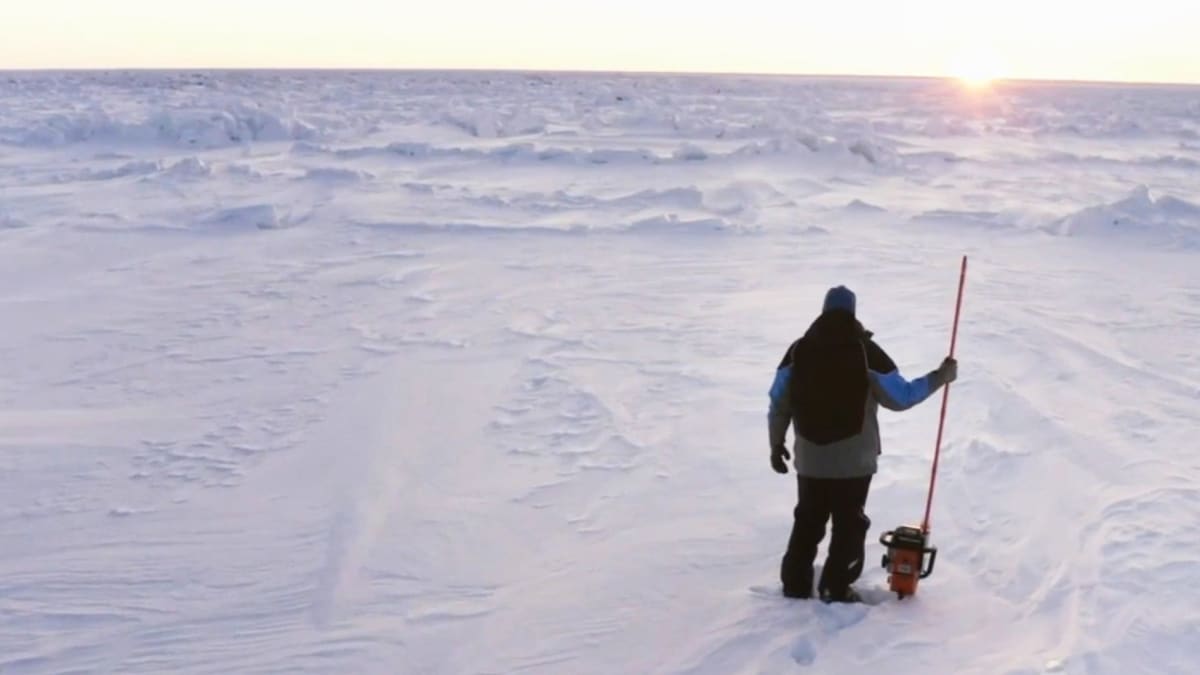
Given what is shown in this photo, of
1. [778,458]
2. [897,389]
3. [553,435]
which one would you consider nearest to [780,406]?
[778,458]

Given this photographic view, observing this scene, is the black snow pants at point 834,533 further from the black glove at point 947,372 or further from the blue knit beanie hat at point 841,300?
the blue knit beanie hat at point 841,300

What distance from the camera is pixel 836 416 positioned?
3490 mm

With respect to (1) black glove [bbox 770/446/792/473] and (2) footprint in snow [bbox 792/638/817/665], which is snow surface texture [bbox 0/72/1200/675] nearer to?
(2) footprint in snow [bbox 792/638/817/665]

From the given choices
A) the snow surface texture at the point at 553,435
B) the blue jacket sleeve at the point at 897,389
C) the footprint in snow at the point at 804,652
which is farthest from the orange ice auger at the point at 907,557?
the footprint in snow at the point at 804,652

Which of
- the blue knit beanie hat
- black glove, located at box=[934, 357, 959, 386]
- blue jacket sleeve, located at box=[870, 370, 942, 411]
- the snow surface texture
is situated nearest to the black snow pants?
the snow surface texture

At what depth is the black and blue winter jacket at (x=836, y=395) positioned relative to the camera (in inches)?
136

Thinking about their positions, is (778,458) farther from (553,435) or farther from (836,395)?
(553,435)

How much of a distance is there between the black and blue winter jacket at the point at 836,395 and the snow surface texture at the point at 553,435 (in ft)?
2.05

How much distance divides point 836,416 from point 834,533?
0.50m

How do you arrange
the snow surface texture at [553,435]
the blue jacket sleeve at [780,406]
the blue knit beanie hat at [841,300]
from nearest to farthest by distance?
the blue knit beanie hat at [841,300] → the blue jacket sleeve at [780,406] → the snow surface texture at [553,435]

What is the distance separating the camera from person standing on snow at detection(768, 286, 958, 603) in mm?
3449

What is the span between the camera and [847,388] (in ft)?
11.4

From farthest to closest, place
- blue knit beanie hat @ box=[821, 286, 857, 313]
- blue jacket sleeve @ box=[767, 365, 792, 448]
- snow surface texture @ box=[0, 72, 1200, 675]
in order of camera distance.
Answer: snow surface texture @ box=[0, 72, 1200, 675]
blue jacket sleeve @ box=[767, 365, 792, 448]
blue knit beanie hat @ box=[821, 286, 857, 313]

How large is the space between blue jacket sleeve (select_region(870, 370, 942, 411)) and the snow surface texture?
82cm
